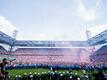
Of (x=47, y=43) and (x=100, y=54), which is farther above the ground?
(x=47, y=43)

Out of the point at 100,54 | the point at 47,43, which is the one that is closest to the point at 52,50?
the point at 47,43

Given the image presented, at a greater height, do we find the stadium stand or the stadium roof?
the stadium roof

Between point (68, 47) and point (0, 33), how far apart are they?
74.2ft

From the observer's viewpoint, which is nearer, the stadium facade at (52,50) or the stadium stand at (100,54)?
the stadium stand at (100,54)

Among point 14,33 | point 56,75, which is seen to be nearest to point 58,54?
point 14,33

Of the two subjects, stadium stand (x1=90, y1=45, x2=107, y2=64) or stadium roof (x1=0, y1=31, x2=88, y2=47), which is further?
stadium roof (x1=0, y1=31, x2=88, y2=47)

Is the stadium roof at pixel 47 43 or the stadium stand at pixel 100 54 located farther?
the stadium roof at pixel 47 43

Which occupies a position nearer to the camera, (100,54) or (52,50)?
(100,54)

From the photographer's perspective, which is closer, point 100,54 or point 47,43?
point 100,54

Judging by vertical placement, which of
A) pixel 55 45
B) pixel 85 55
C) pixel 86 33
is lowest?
pixel 85 55

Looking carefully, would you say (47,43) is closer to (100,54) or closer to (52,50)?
(52,50)

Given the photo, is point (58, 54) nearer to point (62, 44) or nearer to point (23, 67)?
point (62, 44)

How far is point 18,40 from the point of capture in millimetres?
54562

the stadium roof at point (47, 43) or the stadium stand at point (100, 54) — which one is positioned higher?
the stadium roof at point (47, 43)
